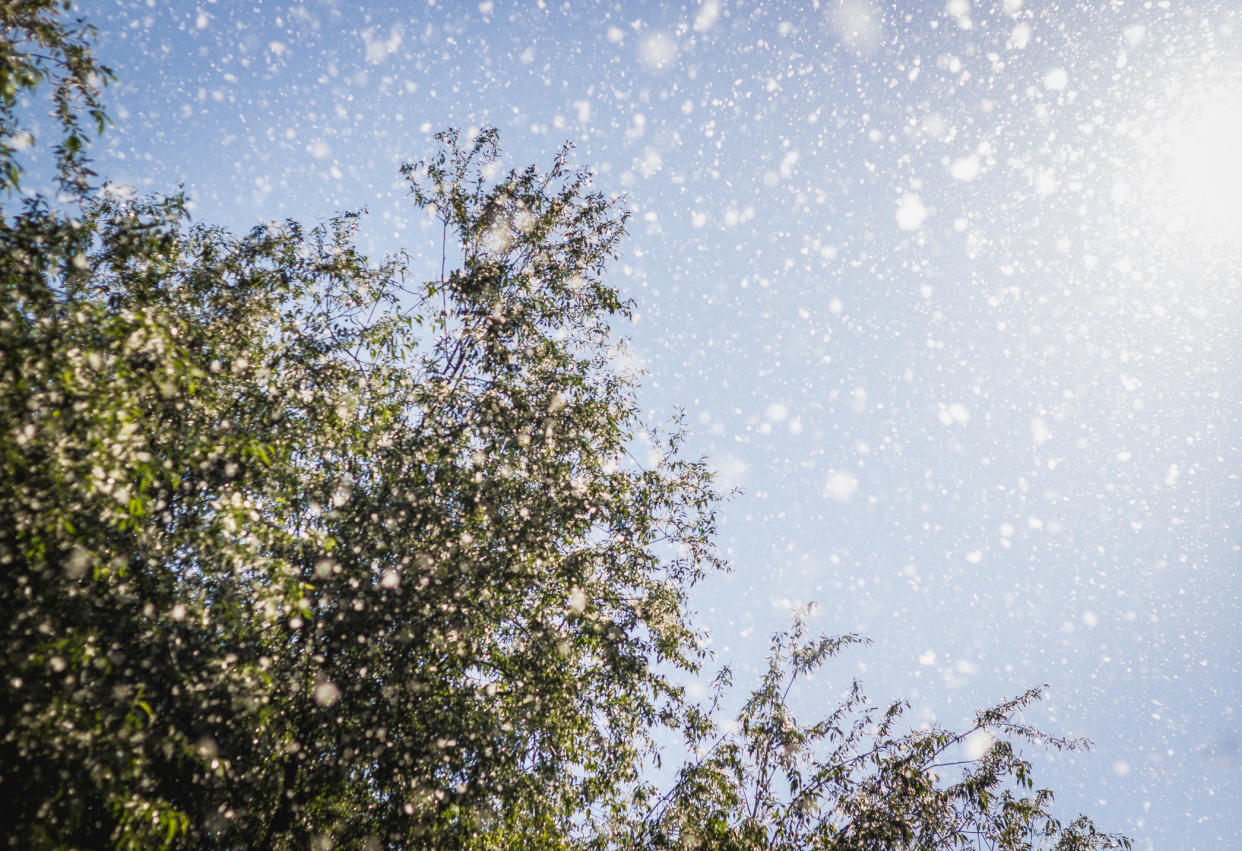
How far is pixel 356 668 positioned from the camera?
7.50 meters

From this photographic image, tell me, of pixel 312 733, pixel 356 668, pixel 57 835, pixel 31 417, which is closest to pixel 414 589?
pixel 356 668


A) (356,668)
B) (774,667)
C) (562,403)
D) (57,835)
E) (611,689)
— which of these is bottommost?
(57,835)

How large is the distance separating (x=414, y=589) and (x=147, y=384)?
12.8 feet

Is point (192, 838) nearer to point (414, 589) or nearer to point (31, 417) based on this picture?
point (414, 589)

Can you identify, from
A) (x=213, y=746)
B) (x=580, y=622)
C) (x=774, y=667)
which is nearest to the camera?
(x=213, y=746)

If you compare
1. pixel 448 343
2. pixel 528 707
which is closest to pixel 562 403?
pixel 448 343

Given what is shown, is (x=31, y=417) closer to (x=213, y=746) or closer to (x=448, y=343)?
(x=213, y=746)

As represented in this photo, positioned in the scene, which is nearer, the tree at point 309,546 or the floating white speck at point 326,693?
the tree at point 309,546

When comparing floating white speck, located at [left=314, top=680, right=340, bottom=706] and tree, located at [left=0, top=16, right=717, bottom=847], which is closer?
tree, located at [left=0, top=16, right=717, bottom=847]

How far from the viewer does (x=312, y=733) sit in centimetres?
764

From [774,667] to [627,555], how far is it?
541 centimetres

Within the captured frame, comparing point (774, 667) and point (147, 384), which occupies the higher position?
point (774, 667)

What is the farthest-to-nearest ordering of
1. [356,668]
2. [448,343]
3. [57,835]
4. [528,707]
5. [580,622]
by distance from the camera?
[448,343]
[580,622]
[528,707]
[356,668]
[57,835]

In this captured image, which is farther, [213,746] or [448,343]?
→ [448,343]
